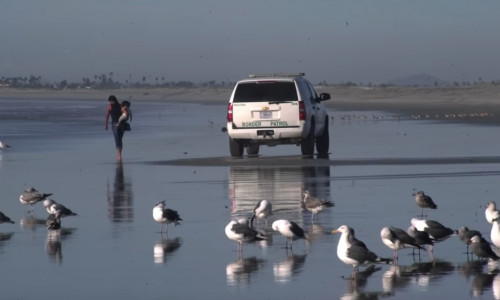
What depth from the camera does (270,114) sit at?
26.2 metres

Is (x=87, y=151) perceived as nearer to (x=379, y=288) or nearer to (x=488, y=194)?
(x=488, y=194)

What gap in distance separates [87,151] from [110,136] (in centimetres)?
898

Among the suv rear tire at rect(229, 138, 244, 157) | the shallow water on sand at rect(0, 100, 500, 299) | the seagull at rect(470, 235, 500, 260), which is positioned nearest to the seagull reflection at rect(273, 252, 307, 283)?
the shallow water on sand at rect(0, 100, 500, 299)

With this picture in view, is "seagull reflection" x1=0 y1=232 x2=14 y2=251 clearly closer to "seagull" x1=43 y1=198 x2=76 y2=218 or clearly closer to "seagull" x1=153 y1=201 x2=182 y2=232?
"seagull" x1=43 y1=198 x2=76 y2=218

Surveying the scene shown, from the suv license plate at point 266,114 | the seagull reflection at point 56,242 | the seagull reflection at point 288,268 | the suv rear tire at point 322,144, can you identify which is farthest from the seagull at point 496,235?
the suv rear tire at point 322,144

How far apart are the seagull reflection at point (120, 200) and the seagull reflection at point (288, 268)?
3823 mm

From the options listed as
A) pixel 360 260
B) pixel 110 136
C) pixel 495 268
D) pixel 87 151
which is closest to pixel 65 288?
pixel 360 260

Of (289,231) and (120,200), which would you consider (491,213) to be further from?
(120,200)

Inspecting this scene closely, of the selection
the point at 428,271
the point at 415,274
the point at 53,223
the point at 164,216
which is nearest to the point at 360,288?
the point at 415,274

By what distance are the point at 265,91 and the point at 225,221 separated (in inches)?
450

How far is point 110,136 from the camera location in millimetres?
39531

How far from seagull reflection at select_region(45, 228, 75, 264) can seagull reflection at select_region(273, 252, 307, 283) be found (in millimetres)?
2223

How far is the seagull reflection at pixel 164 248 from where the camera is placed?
12.6 metres

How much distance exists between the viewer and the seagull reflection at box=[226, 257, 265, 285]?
11242 millimetres
